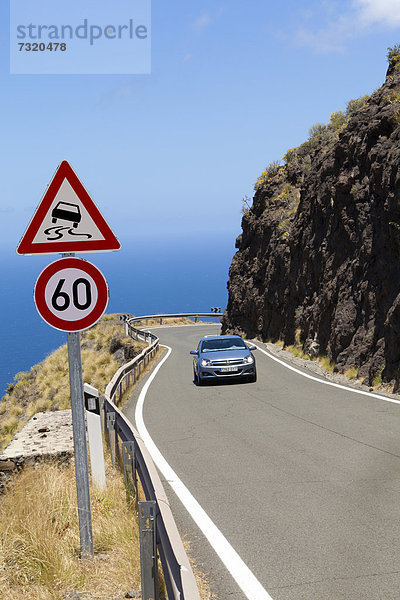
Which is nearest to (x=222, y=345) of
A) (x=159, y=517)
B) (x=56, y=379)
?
(x=159, y=517)

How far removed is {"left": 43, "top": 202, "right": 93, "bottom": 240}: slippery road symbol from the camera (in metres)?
5.23

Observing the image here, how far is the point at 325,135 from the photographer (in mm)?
36531

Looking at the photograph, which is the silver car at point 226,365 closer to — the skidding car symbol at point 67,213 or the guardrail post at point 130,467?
the guardrail post at point 130,467

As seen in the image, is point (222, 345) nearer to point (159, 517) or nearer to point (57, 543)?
point (57, 543)

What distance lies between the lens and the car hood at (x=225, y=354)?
18812 mm

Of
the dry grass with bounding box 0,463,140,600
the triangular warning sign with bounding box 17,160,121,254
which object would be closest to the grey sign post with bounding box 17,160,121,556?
the triangular warning sign with bounding box 17,160,121,254

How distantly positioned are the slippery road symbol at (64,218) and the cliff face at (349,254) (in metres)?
11.3

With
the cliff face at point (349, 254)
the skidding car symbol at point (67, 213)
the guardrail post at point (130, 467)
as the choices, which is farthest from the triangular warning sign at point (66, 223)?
the cliff face at point (349, 254)

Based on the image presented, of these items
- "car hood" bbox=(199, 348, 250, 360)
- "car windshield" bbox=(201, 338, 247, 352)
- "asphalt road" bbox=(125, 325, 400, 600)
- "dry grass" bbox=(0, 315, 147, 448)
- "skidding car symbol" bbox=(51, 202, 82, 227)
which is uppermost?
"skidding car symbol" bbox=(51, 202, 82, 227)

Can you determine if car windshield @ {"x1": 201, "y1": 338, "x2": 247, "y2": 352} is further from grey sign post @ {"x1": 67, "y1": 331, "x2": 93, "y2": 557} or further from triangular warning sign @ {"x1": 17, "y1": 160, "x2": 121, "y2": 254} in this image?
triangular warning sign @ {"x1": 17, "y1": 160, "x2": 121, "y2": 254}

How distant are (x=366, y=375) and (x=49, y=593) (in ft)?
44.7

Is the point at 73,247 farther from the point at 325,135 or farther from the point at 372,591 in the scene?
the point at 325,135

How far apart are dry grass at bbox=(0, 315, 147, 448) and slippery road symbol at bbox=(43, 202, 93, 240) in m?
24.4

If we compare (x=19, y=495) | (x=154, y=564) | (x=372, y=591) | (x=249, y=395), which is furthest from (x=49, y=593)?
(x=249, y=395)
